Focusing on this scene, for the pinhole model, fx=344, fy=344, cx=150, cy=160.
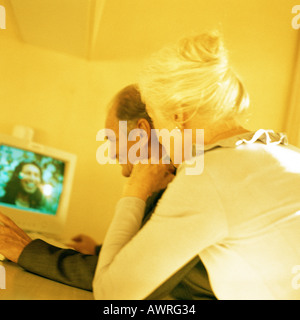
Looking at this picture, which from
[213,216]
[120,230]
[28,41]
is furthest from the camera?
[28,41]

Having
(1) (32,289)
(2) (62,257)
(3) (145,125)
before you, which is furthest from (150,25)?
(1) (32,289)

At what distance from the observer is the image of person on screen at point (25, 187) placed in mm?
1497

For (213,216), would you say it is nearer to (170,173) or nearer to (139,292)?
(139,292)

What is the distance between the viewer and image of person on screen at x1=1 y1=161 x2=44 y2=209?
4.91ft

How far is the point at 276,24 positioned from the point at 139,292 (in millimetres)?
2092

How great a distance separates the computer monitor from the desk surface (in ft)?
1.95

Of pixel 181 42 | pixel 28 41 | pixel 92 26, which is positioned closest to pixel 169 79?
pixel 181 42

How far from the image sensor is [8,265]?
3.07ft

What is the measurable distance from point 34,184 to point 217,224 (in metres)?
1.17

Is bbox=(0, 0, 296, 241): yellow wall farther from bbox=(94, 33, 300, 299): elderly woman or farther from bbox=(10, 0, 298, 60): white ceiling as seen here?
bbox=(94, 33, 300, 299): elderly woman

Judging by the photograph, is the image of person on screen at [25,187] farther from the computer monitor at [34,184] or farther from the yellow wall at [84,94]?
the yellow wall at [84,94]

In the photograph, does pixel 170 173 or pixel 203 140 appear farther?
pixel 170 173

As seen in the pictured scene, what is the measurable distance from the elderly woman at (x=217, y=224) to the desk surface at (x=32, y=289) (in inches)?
5.4

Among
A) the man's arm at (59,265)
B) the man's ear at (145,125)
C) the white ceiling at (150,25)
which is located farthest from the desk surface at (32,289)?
the white ceiling at (150,25)
